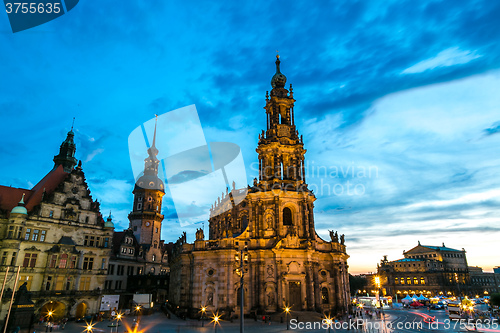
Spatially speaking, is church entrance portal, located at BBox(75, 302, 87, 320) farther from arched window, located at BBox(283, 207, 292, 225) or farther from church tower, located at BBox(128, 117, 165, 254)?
arched window, located at BBox(283, 207, 292, 225)

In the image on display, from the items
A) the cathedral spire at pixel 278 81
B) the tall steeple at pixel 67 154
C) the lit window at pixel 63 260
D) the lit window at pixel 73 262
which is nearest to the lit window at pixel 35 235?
the lit window at pixel 63 260

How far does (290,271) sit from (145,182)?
48.2 m

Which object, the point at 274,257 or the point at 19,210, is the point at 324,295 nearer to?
the point at 274,257

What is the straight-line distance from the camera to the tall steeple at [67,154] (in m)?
66.4

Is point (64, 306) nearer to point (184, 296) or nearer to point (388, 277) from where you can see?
point (184, 296)

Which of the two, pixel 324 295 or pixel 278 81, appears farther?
pixel 278 81

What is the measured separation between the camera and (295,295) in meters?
46.5

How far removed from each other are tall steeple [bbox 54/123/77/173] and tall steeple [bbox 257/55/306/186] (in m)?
39.9

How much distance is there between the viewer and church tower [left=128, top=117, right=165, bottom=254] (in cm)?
7731

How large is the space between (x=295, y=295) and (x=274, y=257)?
606 centimetres

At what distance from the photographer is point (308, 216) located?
52656mm

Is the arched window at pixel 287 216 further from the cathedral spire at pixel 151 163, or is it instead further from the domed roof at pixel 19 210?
the cathedral spire at pixel 151 163

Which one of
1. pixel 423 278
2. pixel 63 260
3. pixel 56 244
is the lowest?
pixel 423 278

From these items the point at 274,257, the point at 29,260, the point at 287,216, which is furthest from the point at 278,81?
the point at 29,260
